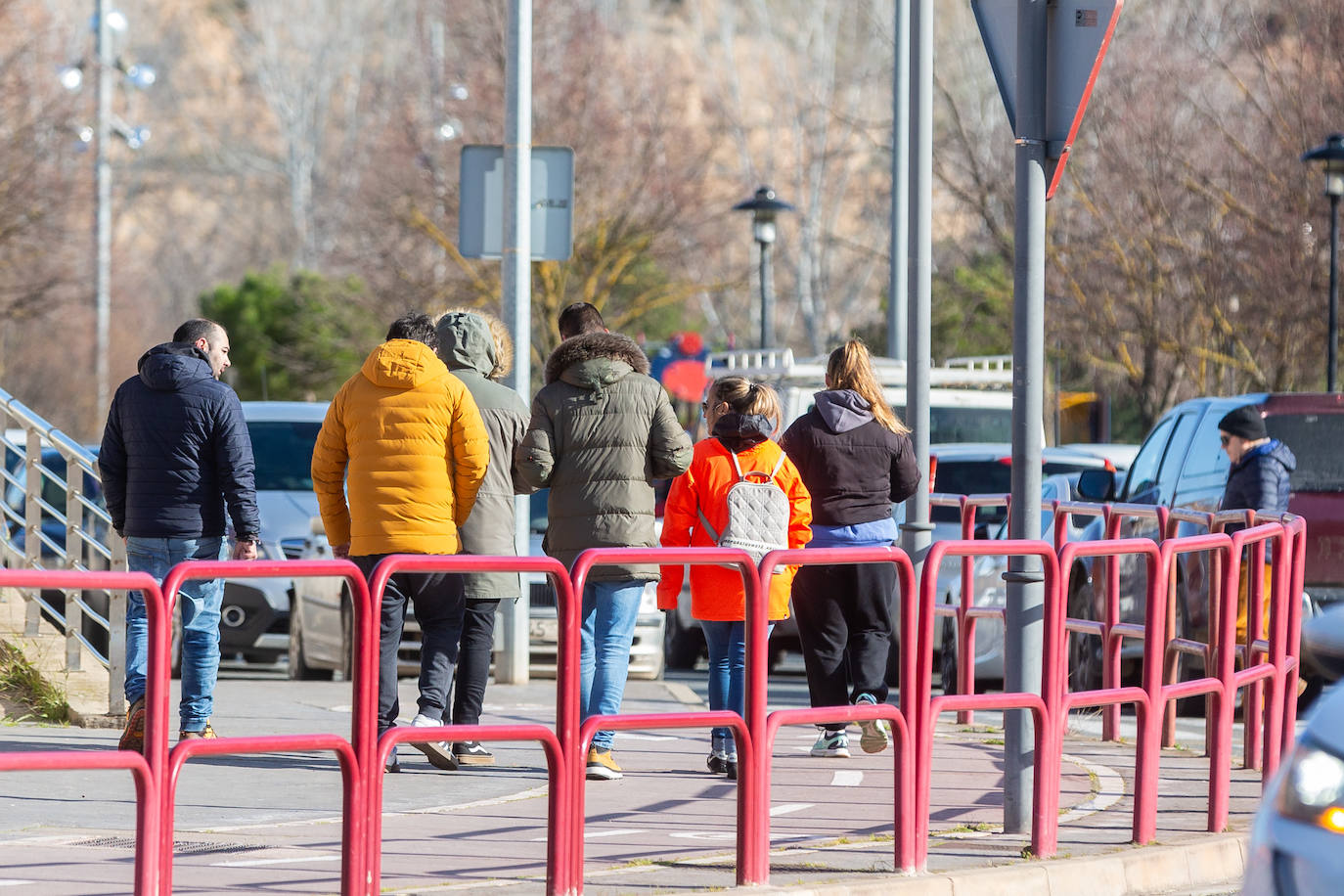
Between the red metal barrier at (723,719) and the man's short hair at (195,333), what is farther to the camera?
the man's short hair at (195,333)

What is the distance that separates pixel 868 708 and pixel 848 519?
273cm

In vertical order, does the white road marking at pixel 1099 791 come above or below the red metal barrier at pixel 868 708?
below

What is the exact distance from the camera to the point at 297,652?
41.2ft

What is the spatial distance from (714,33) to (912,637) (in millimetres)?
56048

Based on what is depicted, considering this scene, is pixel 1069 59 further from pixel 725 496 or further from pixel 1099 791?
pixel 1099 791

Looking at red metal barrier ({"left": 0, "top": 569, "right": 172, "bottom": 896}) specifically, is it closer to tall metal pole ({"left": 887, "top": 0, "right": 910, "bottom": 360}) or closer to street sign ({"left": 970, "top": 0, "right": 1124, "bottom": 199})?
street sign ({"left": 970, "top": 0, "right": 1124, "bottom": 199})

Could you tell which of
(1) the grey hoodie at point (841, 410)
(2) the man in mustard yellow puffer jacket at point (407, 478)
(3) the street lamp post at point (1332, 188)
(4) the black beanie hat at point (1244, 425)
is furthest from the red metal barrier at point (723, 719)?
(3) the street lamp post at point (1332, 188)

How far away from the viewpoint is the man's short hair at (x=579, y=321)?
347 inches

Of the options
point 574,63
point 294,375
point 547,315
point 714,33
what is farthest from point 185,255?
point 547,315

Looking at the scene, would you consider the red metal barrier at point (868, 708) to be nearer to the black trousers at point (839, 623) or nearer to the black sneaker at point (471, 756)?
the black trousers at point (839, 623)

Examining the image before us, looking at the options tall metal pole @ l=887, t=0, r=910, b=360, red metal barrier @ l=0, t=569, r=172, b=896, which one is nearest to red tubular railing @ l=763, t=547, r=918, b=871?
red metal barrier @ l=0, t=569, r=172, b=896

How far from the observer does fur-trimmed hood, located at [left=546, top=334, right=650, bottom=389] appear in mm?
8266

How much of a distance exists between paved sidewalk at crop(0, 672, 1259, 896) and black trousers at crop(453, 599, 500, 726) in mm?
283

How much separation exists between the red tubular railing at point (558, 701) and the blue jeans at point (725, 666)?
243 centimetres
